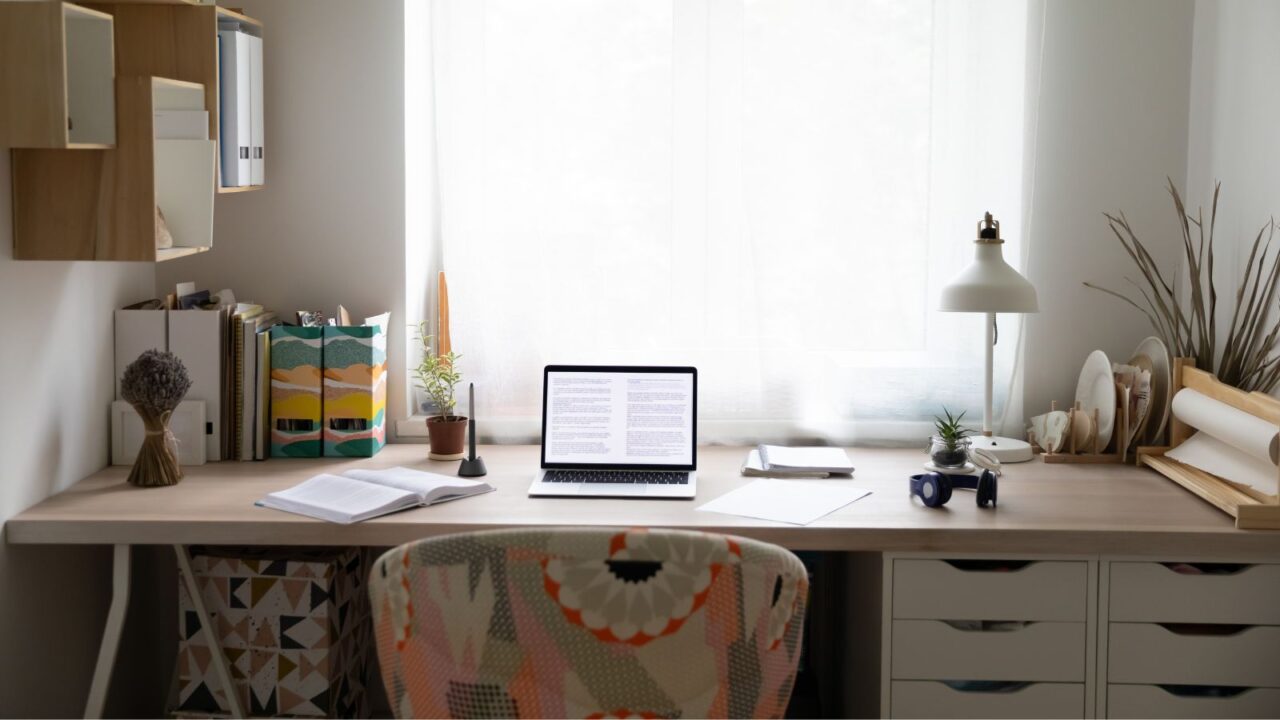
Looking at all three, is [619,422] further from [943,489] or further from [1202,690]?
[1202,690]

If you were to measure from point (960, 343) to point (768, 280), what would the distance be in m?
0.47

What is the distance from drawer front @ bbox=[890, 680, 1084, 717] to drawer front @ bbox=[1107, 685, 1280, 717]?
0.23 ft

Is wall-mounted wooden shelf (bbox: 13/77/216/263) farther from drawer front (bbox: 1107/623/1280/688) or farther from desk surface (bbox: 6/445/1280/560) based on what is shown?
drawer front (bbox: 1107/623/1280/688)

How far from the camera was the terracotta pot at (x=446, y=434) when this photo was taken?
274cm

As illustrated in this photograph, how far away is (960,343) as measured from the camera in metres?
2.91

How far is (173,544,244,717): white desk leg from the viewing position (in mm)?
2416

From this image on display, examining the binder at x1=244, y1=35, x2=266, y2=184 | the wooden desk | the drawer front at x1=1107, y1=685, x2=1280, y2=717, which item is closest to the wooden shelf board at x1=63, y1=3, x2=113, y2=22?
the binder at x1=244, y1=35, x2=266, y2=184

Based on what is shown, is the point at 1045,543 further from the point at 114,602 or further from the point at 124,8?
the point at 124,8

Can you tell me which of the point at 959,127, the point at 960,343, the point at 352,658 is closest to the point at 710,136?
the point at 959,127

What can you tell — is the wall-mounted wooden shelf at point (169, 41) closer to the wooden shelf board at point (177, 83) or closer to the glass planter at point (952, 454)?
the wooden shelf board at point (177, 83)

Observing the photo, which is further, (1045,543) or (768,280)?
(768,280)

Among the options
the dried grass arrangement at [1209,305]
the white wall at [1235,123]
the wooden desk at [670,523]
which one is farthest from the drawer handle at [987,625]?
the white wall at [1235,123]

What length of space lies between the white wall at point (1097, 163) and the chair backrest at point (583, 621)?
5.41ft

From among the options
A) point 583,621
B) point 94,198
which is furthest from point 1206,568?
point 94,198
